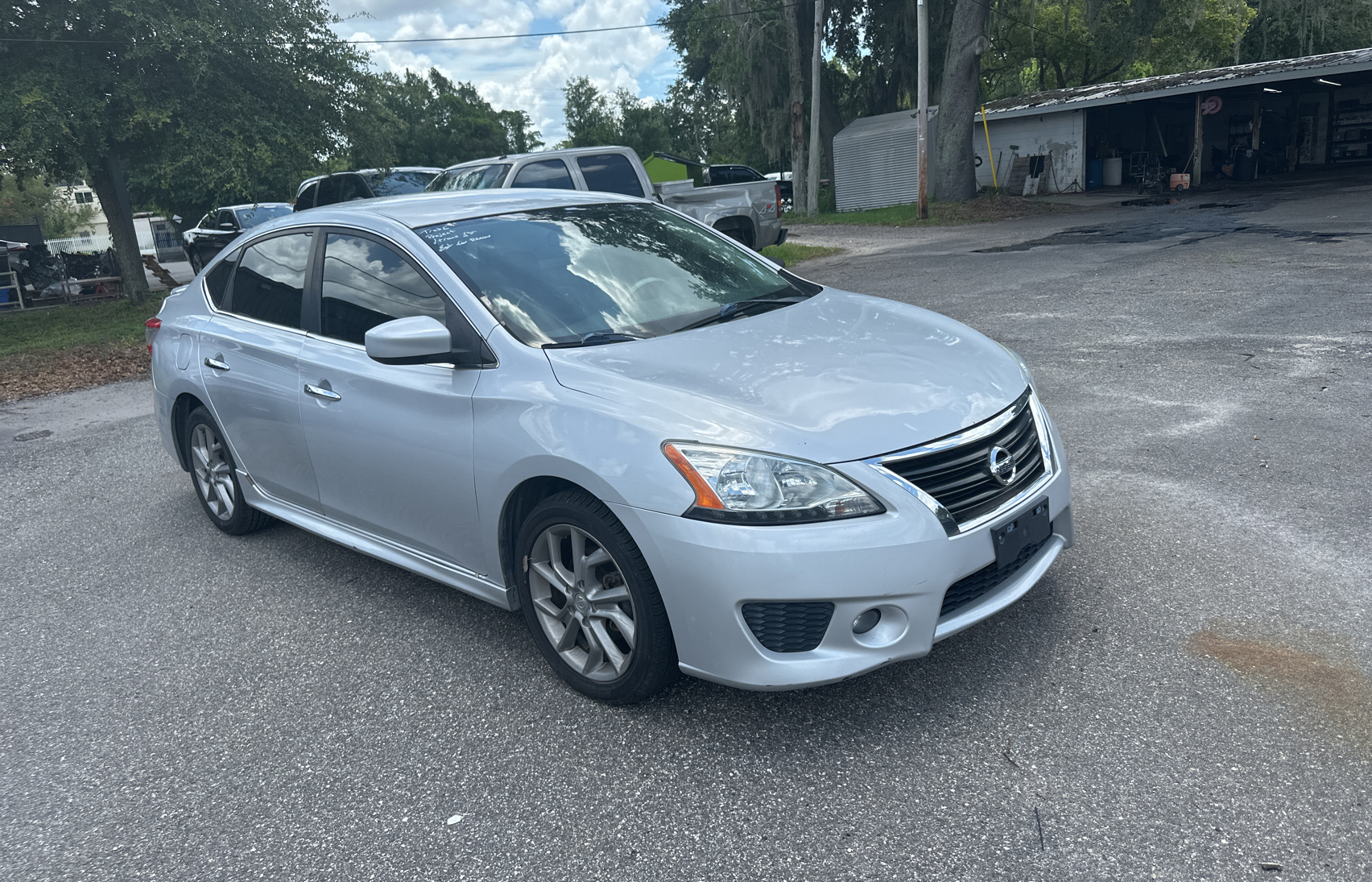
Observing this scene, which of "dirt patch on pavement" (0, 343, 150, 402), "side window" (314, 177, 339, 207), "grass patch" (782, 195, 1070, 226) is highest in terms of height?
"side window" (314, 177, 339, 207)

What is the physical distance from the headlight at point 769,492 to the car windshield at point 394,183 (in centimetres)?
1507

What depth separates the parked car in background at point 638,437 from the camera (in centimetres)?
285

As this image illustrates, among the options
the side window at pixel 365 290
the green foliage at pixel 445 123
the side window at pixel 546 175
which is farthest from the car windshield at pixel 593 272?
the green foliage at pixel 445 123

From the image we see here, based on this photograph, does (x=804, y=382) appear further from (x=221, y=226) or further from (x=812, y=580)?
(x=221, y=226)

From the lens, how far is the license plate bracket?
3.04 m

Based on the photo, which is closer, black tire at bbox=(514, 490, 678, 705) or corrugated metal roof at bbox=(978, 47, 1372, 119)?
black tire at bbox=(514, 490, 678, 705)

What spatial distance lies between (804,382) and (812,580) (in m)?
0.70

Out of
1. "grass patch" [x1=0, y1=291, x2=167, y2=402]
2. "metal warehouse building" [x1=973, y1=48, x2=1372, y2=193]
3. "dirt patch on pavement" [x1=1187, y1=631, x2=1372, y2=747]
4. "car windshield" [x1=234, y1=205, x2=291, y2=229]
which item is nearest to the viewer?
"dirt patch on pavement" [x1=1187, y1=631, x2=1372, y2=747]

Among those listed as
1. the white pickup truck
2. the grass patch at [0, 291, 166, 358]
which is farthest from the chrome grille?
the grass patch at [0, 291, 166, 358]

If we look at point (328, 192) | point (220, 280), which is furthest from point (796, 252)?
point (220, 280)

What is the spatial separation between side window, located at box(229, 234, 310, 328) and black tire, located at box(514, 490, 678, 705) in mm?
1860

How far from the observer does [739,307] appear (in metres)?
3.94

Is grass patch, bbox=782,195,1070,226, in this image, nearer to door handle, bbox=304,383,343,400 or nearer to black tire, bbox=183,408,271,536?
black tire, bbox=183,408,271,536

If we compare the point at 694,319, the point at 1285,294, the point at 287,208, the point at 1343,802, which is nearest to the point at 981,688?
the point at 1343,802
